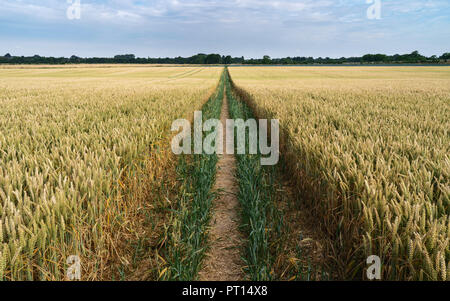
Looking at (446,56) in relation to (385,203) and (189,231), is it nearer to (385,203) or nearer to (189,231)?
(385,203)

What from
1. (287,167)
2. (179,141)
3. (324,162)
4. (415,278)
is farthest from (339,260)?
(179,141)

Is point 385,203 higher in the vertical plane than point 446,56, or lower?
lower

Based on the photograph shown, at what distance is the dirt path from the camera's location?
2.37 meters

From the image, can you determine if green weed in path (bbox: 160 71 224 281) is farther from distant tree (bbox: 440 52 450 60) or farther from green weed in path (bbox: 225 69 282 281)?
distant tree (bbox: 440 52 450 60)

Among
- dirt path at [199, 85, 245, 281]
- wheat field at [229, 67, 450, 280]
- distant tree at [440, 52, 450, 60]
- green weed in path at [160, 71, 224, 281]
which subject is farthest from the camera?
distant tree at [440, 52, 450, 60]

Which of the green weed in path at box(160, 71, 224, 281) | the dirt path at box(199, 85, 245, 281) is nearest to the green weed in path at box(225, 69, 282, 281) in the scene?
the dirt path at box(199, 85, 245, 281)

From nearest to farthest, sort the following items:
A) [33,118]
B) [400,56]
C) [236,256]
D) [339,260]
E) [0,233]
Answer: [0,233] → [339,260] → [236,256] → [33,118] → [400,56]

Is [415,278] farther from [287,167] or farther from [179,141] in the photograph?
[179,141]

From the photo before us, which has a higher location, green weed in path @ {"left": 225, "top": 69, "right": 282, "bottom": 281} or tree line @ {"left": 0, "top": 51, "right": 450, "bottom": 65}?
tree line @ {"left": 0, "top": 51, "right": 450, "bottom": 65}

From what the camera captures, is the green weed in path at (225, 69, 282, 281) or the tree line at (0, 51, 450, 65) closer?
the green weed in path at (225, 69, 282, 281)

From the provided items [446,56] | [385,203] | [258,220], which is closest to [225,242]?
[258,220]

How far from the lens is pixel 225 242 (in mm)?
2812

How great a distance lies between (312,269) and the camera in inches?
90.1

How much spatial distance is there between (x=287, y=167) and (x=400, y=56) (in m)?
119
